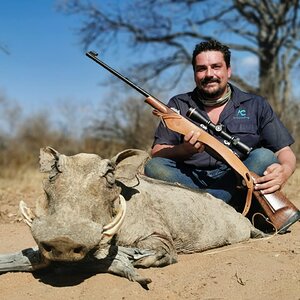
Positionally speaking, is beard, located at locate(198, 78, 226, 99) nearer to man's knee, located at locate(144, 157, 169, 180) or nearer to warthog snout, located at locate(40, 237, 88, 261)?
man's knee, located at locate(144, 157, 169, 180)

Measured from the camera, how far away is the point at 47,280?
3.97 meters

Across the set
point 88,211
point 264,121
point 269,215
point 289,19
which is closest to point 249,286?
point 88,211

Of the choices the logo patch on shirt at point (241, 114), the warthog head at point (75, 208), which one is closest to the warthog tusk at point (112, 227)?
the warthog head at point (75, 208)

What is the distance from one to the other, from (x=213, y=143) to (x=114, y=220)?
6.78 feet

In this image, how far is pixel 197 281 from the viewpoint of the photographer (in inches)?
157

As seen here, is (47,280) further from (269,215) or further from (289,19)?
(289,19)

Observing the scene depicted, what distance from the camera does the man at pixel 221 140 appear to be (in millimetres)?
5883

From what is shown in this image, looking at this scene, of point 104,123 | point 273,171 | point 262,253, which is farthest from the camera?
point 104,123

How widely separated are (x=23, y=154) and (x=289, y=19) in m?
11.5

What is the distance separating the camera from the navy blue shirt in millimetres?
6113

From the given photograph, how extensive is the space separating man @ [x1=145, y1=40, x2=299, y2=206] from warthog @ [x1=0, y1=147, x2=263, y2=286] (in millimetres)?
494

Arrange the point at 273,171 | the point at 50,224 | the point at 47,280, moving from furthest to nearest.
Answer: the point at 273,171, the point at 47,280, the point at 50,224

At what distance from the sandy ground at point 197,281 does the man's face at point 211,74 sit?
1.92 meters

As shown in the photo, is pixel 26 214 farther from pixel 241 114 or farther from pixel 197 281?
pixel 241 114
